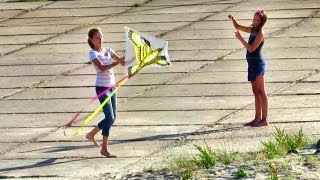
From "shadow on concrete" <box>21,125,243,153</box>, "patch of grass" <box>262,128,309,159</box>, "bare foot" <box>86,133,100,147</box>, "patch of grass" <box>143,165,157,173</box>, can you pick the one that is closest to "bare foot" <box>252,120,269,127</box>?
"shadow on concrete" <box>21,125,243,153</box>

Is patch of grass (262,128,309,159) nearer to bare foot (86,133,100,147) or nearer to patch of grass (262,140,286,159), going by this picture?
patch of grass (262,140,286,159)

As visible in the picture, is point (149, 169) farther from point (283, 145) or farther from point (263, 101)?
point (263, 101)

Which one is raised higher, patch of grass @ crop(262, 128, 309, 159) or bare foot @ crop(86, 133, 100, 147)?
patch of grass @ crop(262, 128, 309, 159)

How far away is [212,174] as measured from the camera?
10.1m

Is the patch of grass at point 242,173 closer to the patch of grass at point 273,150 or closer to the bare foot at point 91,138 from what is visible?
the patch of grass at point 273,150

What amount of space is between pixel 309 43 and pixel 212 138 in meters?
5.72

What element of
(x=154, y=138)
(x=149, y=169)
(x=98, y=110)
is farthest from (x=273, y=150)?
(x=154, y=138)

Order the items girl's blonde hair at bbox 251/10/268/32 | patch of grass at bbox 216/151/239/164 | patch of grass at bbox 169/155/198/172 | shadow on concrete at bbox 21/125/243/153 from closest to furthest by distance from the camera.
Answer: patch of grass at bbox 169/155/198/172, patch of grass at bbox 216/151/239/164, shadow on concrete at bbox 21/125/243/153, girl's blonde hair at bbox 251/10/268/32

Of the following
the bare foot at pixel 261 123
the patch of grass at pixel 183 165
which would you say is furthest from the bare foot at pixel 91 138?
the bare foot at pixel 261 123

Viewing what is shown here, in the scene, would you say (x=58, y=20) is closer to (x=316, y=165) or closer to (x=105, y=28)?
(x=105, y=28)

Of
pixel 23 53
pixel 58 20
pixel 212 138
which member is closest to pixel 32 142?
pixel 212 138

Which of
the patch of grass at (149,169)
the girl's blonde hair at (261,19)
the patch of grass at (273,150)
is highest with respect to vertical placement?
the girl's blonde hair at (261,19)

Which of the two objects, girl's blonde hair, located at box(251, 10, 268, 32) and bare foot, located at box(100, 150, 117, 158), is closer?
bare foot, located at box(100, 150, 117, 158)

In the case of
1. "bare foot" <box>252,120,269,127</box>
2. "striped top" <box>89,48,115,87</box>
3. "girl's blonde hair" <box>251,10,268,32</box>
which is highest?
"girl's blonde hair" <box>251,10,268,32</box>
